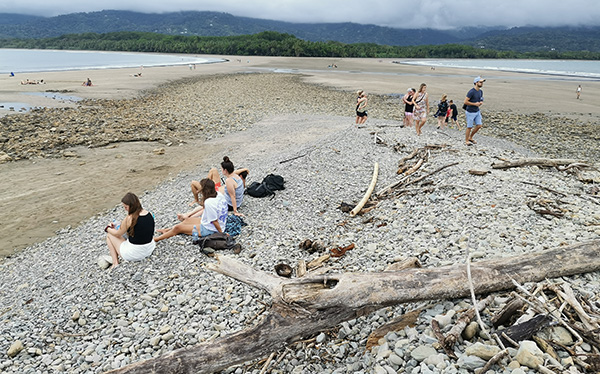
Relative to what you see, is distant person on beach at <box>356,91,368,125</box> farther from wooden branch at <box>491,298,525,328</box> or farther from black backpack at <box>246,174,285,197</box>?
wooden branch at <box>491,298,525,328</box>

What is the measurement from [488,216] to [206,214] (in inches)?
235

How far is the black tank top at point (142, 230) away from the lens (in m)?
7.13

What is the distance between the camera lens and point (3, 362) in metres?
5.24

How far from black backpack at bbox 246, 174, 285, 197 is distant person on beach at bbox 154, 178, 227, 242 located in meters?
2.59

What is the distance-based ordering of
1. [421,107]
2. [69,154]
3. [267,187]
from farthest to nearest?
[69,154] → [421,107] → [267,187]

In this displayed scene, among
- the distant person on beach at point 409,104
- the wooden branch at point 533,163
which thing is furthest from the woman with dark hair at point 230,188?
the distant person on beach at point 409,104

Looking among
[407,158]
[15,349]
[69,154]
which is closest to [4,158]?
[69,154]

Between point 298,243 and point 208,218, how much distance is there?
6.85 ft

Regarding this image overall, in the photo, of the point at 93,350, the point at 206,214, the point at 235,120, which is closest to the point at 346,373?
the point at 93,350

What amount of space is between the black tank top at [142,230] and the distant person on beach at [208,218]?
791 mm

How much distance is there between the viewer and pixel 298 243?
8.06m

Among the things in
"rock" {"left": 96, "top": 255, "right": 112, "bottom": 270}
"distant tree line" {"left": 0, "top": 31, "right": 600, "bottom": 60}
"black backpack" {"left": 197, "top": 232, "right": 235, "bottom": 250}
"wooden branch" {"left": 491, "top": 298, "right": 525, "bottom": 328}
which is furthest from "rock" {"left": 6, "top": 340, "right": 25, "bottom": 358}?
"distant tree line" {"left": 0, "top": 31, "right": 600, "bottom": 60}

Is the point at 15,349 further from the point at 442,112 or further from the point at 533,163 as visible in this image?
the point at 442,112

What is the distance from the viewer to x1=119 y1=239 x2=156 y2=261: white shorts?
7.22m
